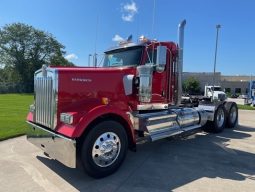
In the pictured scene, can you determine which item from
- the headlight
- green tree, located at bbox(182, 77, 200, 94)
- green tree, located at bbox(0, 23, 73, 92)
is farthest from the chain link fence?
Result: the headlight

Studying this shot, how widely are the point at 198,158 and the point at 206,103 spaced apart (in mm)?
3927

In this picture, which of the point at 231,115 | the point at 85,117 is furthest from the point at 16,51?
the point at 85,117

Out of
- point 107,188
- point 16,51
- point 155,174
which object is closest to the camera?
point 107,188

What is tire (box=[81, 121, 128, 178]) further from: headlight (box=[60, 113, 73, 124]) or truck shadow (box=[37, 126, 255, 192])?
headlight (box=[60, 113, 73, 124])

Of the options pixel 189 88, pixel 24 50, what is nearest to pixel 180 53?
pixel 189 88

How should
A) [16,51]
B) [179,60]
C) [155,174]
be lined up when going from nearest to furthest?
[155,174], [179,60], [16,51]

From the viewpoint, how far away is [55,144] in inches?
205

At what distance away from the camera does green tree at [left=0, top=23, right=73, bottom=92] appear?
2248 inches

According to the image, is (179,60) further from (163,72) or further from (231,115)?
(231,115)

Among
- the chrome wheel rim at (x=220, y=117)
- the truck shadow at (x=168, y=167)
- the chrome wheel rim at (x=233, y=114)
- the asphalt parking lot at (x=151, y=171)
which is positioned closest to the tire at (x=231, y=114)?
the chrome wheel rim at (x=233, y=114)

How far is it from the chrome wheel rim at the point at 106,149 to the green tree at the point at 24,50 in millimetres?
53464

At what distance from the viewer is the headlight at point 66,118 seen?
4.95m

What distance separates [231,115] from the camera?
37.1 feet

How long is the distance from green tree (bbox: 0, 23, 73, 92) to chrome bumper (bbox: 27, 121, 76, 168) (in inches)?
2070
